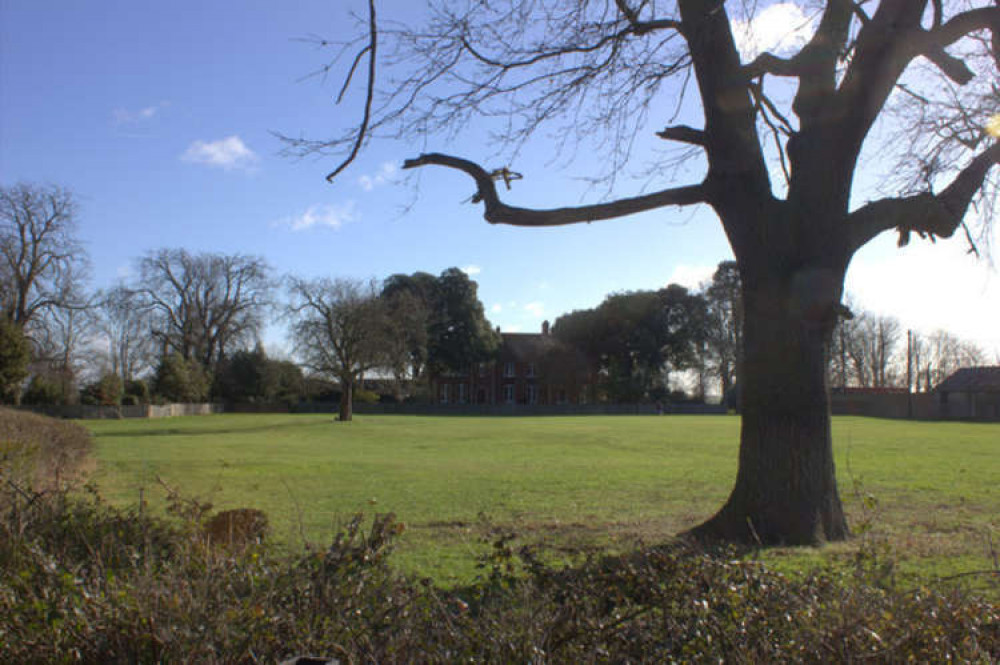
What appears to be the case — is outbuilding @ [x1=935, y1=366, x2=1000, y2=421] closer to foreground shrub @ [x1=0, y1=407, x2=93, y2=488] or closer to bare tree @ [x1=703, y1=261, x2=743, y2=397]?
bare tree @ [x1=703, y1=261, x2=743, y2=397]

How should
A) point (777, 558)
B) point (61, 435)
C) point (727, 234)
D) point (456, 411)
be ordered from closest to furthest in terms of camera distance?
point (777, 558)
point (727, 234)
point (61, 435)
point (456, 411)

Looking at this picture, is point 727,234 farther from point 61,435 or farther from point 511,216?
point 61,435

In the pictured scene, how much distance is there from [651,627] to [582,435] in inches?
1091

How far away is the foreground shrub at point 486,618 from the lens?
2609 millimetres

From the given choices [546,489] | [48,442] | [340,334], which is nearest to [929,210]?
[546,489]

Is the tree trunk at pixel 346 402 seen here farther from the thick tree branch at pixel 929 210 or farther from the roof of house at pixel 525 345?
the thick tree branch at pixel 929 210

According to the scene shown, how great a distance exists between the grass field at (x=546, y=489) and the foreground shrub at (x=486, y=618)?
822 mm

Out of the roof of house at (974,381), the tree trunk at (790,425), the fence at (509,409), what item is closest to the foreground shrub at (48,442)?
the tree trunk at (790,425)

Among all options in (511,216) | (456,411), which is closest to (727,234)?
(511,216)

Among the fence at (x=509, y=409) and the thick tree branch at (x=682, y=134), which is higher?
the thick tree branch at (x=682, y=134)

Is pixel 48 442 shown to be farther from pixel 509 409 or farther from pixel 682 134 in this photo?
pixel 509 409

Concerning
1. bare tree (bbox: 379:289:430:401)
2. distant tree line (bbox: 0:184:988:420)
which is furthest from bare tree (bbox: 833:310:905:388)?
bare tree (bbox: 379:289:430:401)

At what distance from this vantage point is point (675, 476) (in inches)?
568

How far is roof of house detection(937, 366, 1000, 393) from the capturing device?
2132 inches
